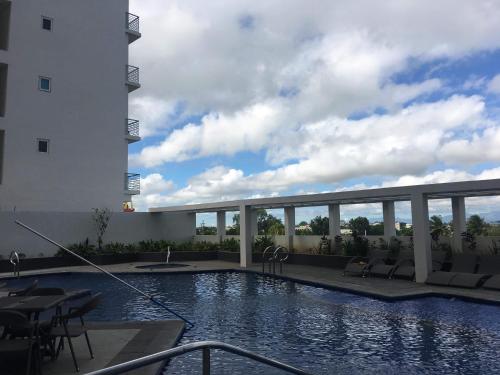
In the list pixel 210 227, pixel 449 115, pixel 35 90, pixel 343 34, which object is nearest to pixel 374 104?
pixel 449 115

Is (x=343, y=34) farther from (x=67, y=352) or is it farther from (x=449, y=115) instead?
(x=67, y=352)

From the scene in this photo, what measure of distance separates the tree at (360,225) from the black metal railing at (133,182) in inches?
524

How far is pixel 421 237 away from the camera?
1313 cm

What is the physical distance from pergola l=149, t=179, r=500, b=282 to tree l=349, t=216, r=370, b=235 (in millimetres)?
754

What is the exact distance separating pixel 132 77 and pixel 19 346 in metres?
24.4

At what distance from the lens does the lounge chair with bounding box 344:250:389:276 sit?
15.2 meters

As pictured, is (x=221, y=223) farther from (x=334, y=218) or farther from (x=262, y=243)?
(x=334, y=218)

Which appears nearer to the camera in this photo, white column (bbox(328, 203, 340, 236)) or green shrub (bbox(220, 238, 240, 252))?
white column (bbox(328, 203, 340, 236))

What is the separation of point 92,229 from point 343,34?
16312 mm

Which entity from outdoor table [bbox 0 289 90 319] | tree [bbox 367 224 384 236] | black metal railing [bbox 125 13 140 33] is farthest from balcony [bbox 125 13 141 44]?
outdoor table [bbox 0 289 90 319]

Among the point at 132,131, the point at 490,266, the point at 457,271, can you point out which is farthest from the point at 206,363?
the point at 132,131

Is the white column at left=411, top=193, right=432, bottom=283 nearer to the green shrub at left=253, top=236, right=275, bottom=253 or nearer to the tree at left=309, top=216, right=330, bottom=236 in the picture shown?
the green shrub at left=253, top=236, right=275, bottom=253

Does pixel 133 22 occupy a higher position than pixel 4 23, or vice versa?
pixel 133 22

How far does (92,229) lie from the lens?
22922mm
